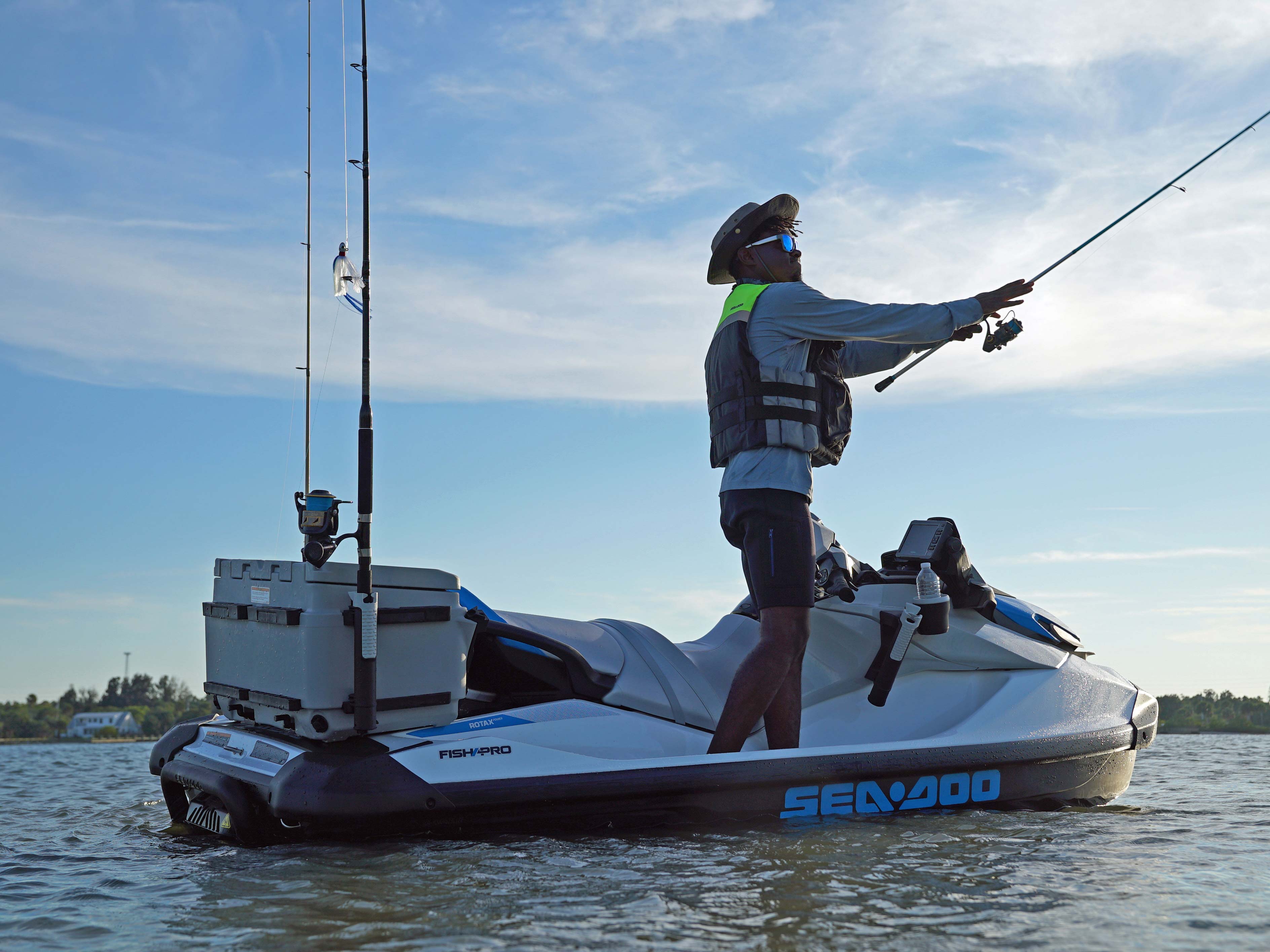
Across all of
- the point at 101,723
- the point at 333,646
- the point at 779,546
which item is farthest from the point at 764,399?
the point at 101,723

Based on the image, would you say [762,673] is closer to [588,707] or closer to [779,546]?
[779,546]

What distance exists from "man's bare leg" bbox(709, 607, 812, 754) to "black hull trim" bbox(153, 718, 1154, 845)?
0.57 ft

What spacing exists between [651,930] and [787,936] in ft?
0.95

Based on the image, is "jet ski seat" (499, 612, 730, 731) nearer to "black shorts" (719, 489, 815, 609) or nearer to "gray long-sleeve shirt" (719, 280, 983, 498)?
"black shorts" (719, 489, 815, 609)

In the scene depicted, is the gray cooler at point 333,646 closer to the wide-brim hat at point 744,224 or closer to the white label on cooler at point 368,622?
the white label on cooler at point 368,622

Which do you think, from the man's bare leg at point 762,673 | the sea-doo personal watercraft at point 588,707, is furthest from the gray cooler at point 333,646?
the man's bare leg at point 762,673

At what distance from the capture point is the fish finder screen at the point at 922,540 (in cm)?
461

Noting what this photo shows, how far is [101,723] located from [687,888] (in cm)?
2523

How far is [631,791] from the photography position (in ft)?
11.6

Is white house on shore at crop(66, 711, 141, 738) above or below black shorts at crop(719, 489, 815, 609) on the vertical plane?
below

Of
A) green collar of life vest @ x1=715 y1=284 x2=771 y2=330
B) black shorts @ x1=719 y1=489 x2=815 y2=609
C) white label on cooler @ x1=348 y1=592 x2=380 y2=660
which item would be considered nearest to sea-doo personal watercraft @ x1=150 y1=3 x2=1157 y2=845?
white label on cooler @ x1=348 y1=592 x2=380 y2=660

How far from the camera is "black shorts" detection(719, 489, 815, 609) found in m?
3.81

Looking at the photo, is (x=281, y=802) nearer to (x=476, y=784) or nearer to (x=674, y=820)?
(x=476, y=784)

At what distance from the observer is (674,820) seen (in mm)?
3604
